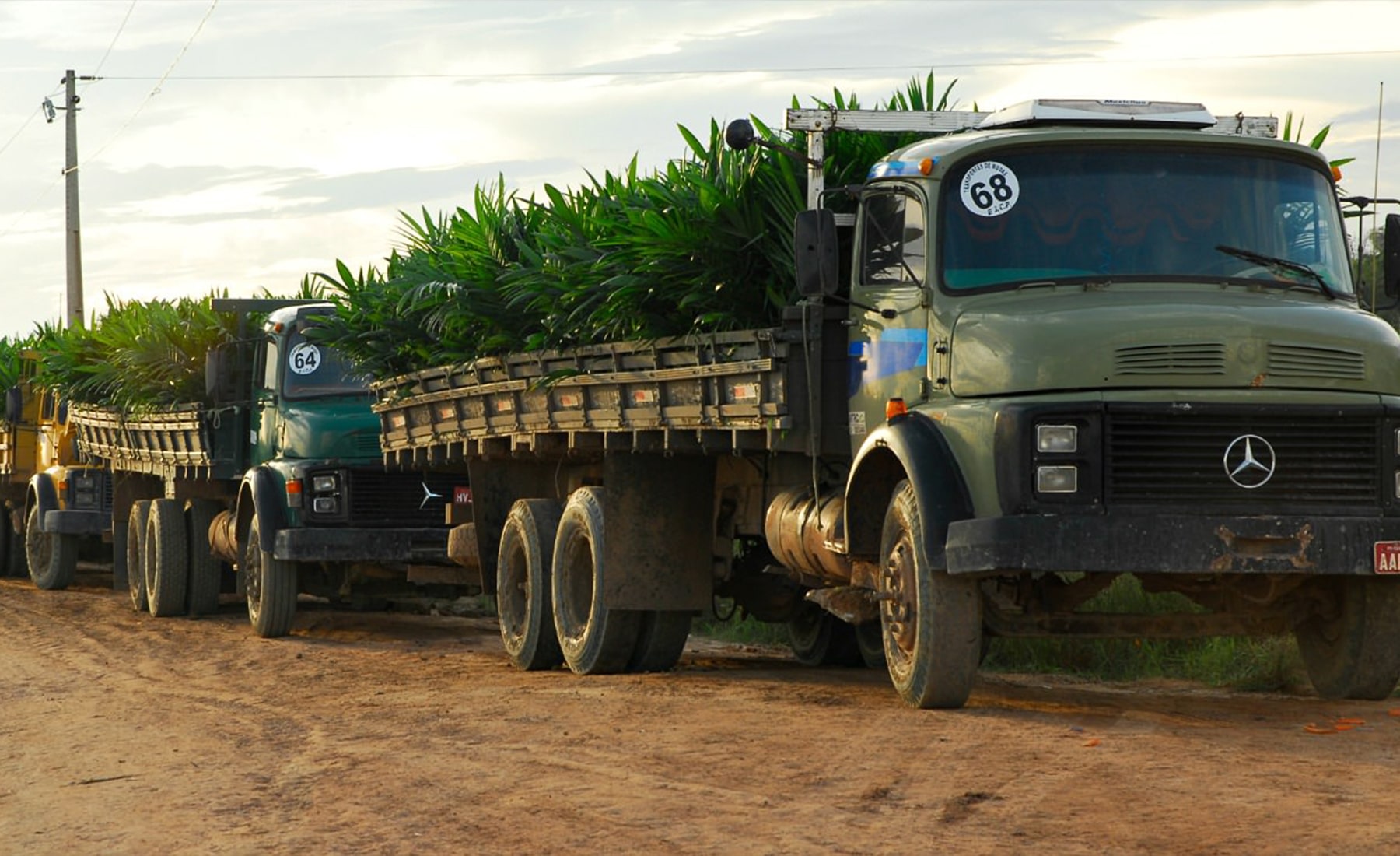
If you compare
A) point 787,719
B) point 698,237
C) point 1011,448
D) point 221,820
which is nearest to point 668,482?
point 698,237

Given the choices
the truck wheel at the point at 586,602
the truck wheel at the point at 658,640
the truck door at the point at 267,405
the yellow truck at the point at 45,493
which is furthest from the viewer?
the yellow truck at the point at 45,493

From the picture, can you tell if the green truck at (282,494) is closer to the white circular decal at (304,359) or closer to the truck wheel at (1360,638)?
the white circular decal at (304,359)

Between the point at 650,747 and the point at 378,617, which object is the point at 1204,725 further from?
the point at 378,617

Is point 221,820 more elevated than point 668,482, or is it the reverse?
point 668,482

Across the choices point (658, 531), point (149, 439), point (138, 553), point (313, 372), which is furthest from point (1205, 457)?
point (138, 553)

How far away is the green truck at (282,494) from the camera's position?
636 inches

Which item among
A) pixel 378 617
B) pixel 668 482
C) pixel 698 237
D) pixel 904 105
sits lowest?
pixel 378 617

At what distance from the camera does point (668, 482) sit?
12438 millimetres

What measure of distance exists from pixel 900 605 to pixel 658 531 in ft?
10.3

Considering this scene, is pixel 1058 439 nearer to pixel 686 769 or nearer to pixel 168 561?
pixel 686 769

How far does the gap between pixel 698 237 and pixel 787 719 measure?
2750 millimetres

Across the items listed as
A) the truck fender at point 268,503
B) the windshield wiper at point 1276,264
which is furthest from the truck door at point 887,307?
the truck fender at point 268,503

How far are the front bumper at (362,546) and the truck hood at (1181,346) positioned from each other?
25.5 feet

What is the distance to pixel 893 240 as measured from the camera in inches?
395
